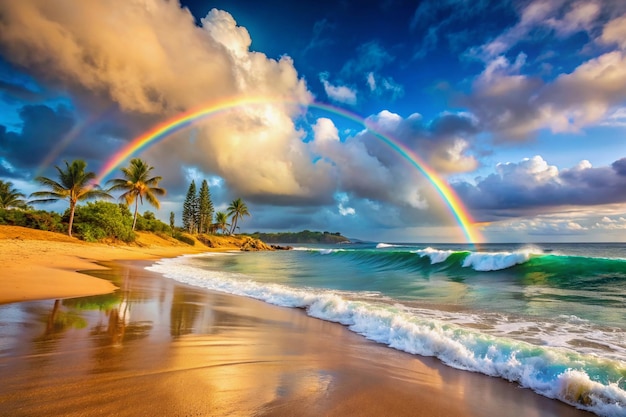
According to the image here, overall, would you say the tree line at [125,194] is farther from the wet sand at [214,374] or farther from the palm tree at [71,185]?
the wet sand at [214,374]

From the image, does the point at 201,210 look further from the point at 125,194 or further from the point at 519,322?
the point at 519,322

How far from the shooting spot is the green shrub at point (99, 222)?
33938 mm

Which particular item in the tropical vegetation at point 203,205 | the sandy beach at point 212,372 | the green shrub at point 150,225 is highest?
the tropical vegetation at point 203,205

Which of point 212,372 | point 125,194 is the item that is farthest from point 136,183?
point 212,372

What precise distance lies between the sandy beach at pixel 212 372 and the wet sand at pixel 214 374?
0.01m

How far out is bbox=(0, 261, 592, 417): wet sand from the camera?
3.04 meters

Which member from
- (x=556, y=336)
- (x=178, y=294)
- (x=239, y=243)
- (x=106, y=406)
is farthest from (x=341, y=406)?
(x=239, y=243)

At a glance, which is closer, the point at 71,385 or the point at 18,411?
the point at 18,411

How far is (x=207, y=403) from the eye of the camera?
3.07 meters

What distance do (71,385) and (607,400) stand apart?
592 cm

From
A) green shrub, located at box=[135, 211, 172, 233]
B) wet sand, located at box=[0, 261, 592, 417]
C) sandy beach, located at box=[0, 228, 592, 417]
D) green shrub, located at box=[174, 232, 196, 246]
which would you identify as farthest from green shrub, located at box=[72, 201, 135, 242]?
wet sand, located at box=[0, 261, 592, 417]

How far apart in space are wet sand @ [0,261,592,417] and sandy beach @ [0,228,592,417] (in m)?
0.01

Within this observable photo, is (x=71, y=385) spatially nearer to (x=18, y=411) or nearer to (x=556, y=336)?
(x=18, y=411)

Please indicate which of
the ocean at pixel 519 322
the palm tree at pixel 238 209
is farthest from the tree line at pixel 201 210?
the ocean at pixel 519 322
